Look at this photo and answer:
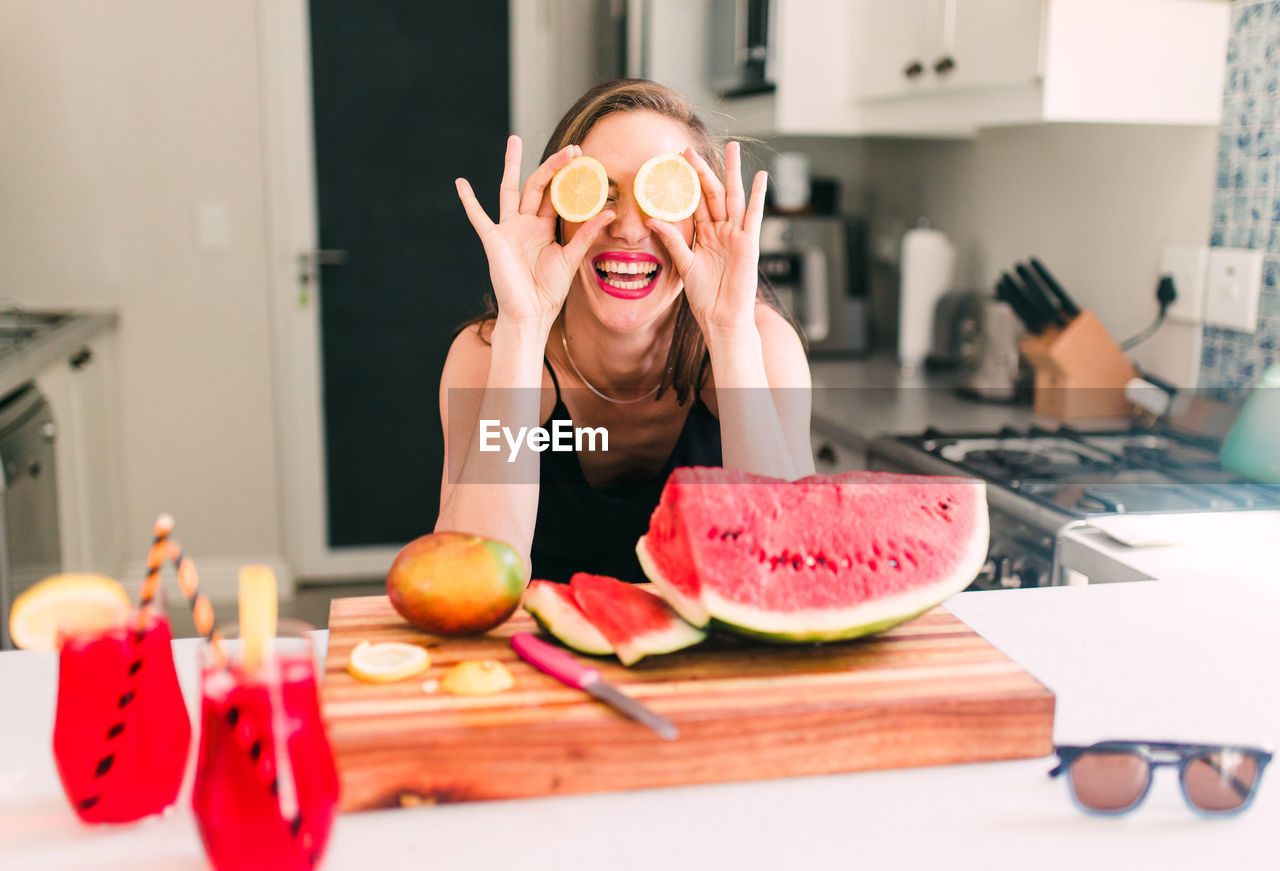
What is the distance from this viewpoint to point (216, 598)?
3816 mm

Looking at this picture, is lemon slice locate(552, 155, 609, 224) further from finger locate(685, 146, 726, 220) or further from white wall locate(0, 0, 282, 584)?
A: white wall locate(0, 0, 282, 584)

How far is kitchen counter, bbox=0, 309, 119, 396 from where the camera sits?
242 centimetres

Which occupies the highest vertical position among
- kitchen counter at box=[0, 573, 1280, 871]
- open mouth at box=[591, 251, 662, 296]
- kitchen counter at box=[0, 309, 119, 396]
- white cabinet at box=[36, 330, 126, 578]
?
open mouth at box=[591, 251, 662, 296]

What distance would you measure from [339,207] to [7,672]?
297 cm

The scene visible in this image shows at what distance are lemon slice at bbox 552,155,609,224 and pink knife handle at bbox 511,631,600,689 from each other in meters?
0.70


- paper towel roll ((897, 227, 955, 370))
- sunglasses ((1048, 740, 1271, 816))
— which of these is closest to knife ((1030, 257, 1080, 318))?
paper towel roll ((897, 227, 955, 370))

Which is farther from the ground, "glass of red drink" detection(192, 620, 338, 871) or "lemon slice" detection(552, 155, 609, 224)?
"lemon slice" detection(552, 155, 609, 224)

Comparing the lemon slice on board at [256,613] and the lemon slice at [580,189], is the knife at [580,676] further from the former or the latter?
the lemon slice at [580,189]

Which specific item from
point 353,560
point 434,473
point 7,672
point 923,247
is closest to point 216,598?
point 353,560

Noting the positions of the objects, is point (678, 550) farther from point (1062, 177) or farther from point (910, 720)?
point (1062, 177)

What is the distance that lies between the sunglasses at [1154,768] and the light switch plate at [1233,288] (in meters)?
1.62

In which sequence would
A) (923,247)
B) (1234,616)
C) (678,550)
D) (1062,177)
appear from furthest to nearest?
1. (923,247)
2. (1062,177)
3. (1234,616)
4. (678,550)

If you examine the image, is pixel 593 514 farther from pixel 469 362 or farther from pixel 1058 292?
pixel 1058 292

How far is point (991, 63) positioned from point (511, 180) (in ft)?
4.21
